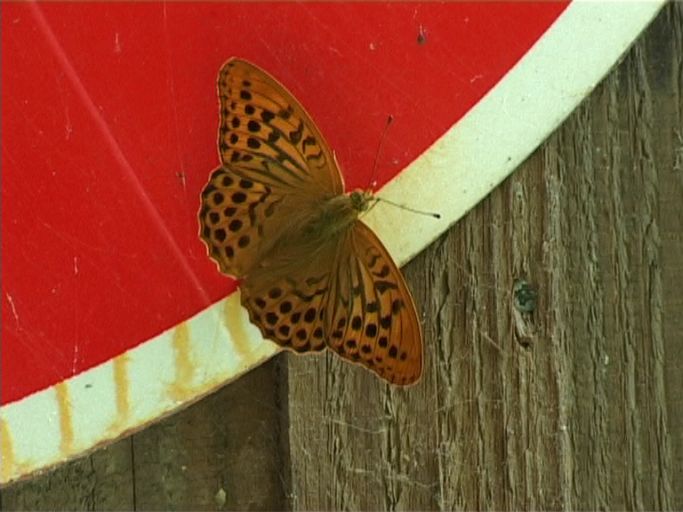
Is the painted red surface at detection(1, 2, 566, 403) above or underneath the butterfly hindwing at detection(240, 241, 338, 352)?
above

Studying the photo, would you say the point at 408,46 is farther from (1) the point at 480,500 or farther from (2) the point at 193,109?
(1) the point at 480,500

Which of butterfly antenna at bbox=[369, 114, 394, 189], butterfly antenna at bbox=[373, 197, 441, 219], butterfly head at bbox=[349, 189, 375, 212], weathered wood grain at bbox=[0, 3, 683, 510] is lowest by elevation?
weathered wood grain at bbox=[0, 3, 683, 510]

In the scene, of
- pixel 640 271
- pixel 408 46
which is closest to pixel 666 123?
pixel 640 271

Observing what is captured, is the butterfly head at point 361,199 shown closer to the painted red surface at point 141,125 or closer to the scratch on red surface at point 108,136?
the painted red surface at point 141,125

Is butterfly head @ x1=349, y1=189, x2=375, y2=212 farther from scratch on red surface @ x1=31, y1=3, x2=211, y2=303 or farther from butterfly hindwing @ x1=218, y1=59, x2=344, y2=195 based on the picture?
scratch on red surface @ x1=31, y1=3, x2=211, y2=303

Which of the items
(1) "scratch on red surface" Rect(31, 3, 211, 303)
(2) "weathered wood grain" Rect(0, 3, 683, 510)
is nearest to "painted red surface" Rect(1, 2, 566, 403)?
(1) "scratch on red surface" Rect(31, 3, 211, 303)

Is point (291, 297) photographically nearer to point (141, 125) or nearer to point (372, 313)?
point (372, 313)
